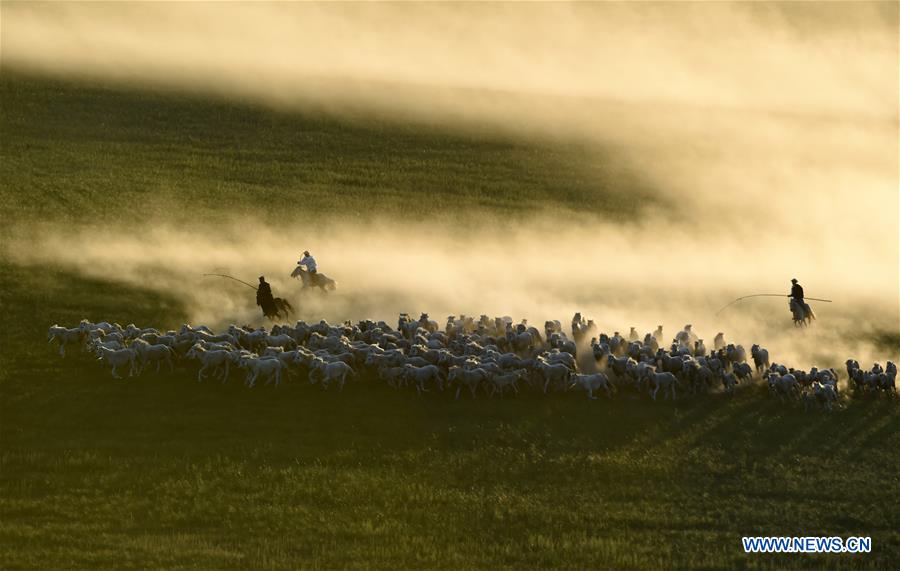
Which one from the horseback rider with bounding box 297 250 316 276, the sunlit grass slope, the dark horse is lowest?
the dark horse

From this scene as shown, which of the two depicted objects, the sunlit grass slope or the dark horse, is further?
the sunlit grass slope

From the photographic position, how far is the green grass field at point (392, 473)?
104ft

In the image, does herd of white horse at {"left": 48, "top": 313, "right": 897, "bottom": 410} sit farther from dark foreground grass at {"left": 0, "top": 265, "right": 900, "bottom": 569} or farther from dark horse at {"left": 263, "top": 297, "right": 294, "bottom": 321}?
dark horse at {"left": 263, "top": 297, "right": 294, "bottom": 321}

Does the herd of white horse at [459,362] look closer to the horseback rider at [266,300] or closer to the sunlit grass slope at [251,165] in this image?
the horseback rider at [266,300]

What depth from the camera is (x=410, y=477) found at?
36062 millimetres

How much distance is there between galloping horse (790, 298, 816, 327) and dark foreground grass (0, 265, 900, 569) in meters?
10.6

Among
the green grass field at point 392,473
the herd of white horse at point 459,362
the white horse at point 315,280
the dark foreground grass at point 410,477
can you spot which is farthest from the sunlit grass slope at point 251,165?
the dark foreground grass at point 410,477

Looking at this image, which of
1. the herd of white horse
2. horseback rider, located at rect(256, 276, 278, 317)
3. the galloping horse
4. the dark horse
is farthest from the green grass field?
the galloping horse

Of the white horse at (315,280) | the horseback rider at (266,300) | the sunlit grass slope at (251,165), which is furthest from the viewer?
the sunlit grass slope at (251,165)

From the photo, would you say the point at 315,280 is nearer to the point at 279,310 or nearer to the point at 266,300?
the point at 279,310

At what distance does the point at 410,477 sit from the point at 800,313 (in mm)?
22471

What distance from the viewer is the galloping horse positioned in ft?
175

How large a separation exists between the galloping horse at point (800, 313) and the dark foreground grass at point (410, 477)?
34.7 feet

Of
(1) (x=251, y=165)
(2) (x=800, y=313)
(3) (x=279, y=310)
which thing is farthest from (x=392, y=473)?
(1) (x=251, y=165)
